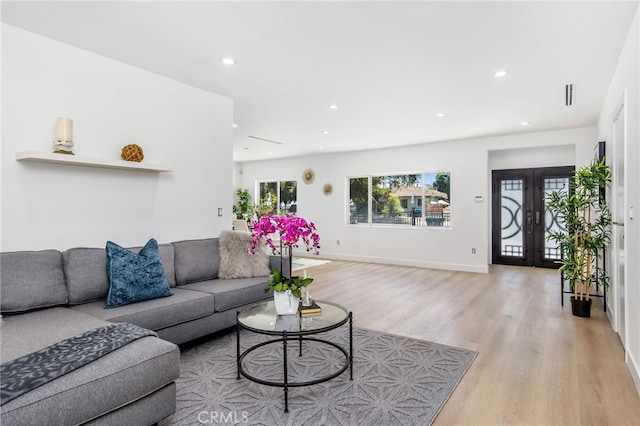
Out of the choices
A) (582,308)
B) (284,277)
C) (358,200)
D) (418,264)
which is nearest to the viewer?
(284,277)

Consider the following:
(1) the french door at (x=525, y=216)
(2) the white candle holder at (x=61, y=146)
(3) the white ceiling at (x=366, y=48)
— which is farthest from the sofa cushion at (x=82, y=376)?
(1) the french door at (x=525, y=216)

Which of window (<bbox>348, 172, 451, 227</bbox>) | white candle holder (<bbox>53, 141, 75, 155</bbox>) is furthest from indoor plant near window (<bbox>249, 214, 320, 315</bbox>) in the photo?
window (<bbox>348, 172, 451, 227</bbox>)

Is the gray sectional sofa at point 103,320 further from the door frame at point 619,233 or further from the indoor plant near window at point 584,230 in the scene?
the indoor plant near window at point 584,230

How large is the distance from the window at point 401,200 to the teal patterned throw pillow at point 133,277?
225 inches

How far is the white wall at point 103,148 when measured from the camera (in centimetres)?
271

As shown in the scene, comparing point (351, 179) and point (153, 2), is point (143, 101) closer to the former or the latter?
point (153, 2)

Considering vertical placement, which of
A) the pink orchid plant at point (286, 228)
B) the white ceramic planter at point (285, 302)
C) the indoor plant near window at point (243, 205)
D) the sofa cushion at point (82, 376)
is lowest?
the sofa cushion at point (82, 376)

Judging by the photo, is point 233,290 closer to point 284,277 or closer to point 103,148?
point 284,277

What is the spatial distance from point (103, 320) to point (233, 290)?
111 centimetres

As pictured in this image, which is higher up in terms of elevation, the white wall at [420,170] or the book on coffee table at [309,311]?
the white wall at [420,170]

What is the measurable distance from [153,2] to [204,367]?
8.42 ft

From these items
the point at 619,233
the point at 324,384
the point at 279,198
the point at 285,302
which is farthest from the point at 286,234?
the point at 279,198

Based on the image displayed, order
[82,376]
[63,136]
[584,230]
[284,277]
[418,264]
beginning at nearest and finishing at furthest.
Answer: [82,376] < [284,277] < [63,136] < [584,230] < [418,264]

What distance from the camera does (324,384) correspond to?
7.86 ft
